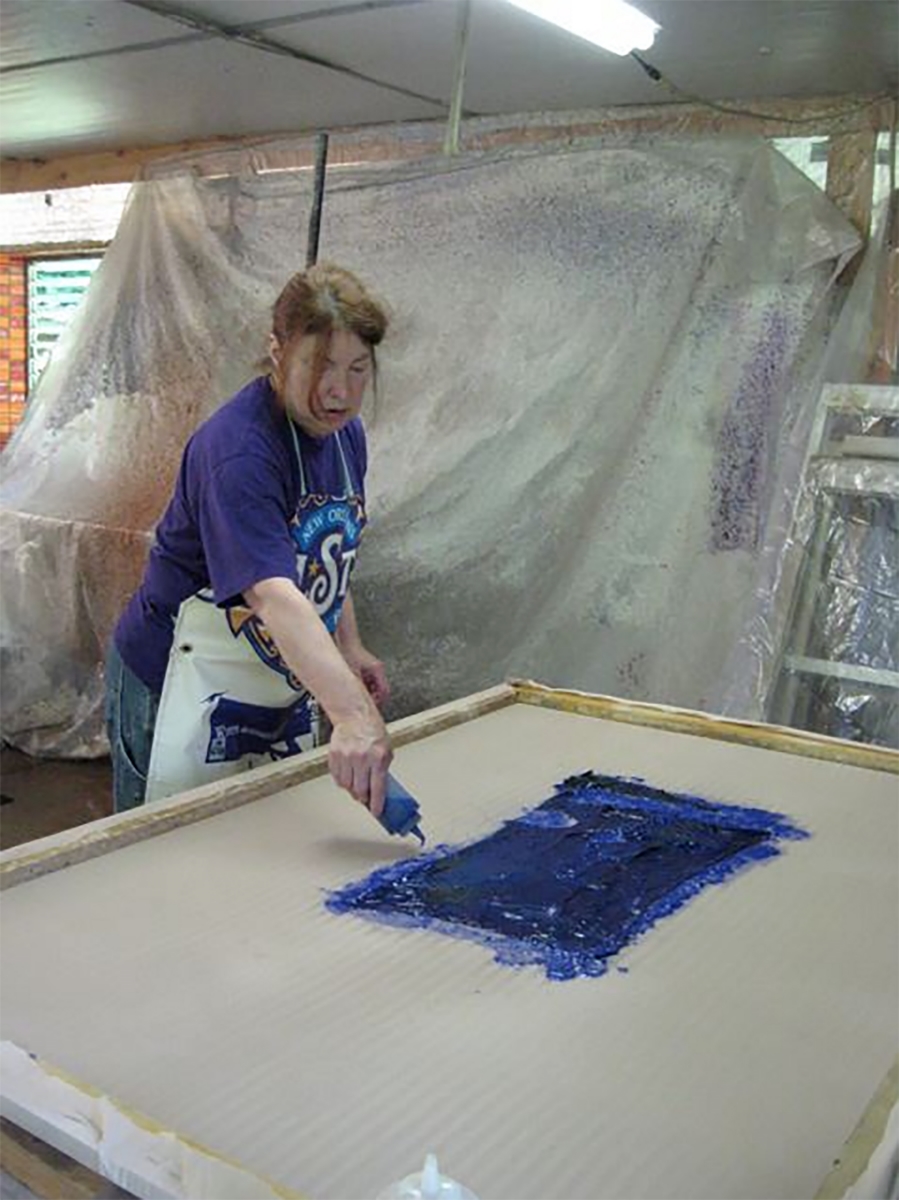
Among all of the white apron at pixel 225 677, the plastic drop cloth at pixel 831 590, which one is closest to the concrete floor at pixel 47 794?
the white apron at pixel 225 677

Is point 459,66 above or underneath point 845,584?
above

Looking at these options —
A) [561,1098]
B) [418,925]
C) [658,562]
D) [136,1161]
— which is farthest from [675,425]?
[136,1161]

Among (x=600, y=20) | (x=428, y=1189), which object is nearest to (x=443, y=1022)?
(x=428, y=1189)

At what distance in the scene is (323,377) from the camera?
141cm

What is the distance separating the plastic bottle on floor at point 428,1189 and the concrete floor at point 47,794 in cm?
265

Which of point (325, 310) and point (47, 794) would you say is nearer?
point (325, 310)

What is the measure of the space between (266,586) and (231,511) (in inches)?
4.2

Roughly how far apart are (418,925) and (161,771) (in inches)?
24.0

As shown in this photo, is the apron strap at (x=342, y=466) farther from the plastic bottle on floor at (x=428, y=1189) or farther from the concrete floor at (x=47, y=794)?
the concrete floor at (x=47, y=794)

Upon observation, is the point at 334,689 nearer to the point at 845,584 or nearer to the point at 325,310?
the point at 325,310

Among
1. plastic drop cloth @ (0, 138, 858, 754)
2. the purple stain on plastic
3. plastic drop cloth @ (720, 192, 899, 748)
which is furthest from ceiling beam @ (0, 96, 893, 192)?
plastic drop cloth @ (720, 192, 899, 748)

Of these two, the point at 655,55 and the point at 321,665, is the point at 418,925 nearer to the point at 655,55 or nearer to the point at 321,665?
the point at 321,665

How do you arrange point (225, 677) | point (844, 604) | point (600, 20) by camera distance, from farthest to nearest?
point (844, 604), point (600, 20), point (225, 677)

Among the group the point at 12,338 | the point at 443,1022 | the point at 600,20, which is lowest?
the point at 443,1022
